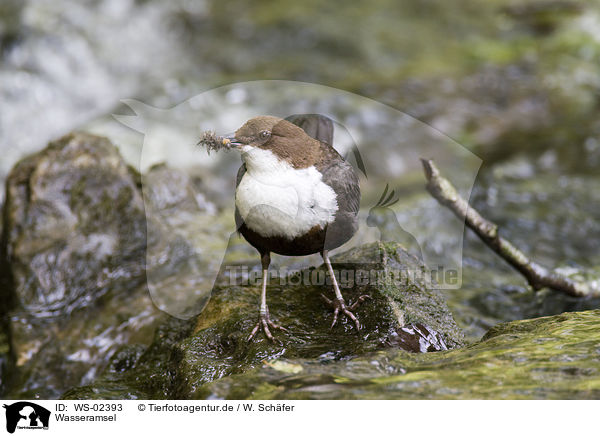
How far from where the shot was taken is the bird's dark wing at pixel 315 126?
9.47ft

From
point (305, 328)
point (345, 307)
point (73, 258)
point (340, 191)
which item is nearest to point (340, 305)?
point (345, 307)

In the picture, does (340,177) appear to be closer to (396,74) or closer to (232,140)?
(232,140)

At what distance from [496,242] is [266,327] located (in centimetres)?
152

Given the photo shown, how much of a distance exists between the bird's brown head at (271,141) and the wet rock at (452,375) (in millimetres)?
820

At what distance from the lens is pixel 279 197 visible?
239cm

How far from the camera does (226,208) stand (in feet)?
17.5

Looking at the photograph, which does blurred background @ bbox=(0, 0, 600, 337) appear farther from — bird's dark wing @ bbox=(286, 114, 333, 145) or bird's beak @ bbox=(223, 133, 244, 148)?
bird's beak @ bbox=(223, 133, 244, 148)

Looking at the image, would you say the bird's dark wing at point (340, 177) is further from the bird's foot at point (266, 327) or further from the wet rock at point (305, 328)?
the bird's foot at point (266, 327)

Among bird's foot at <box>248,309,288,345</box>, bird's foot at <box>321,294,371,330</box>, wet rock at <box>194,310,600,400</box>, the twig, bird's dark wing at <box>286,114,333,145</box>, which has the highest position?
bird's dark wing at <box>286,114,333,145</box>

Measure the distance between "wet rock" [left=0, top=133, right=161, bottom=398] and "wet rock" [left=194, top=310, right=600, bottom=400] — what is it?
1.61 meters

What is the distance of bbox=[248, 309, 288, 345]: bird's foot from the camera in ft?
8.48
